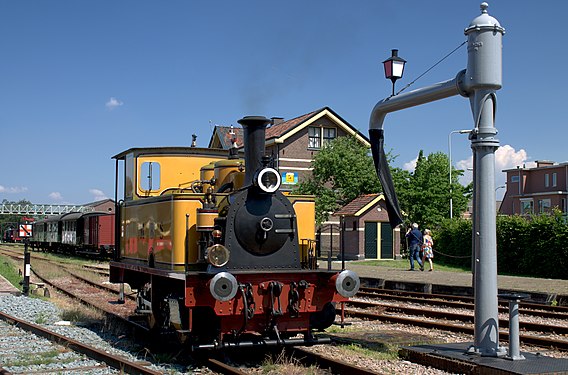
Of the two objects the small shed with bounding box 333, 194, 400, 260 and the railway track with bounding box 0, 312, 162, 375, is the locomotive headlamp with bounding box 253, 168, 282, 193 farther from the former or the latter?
the small shed with bounding box 333, 194, 400, 260

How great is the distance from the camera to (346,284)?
25.9ft

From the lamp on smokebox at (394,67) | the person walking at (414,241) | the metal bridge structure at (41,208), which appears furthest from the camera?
the metal bridge structure at (41,208)

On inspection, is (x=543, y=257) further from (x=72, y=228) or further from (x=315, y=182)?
(x=72, y=228)

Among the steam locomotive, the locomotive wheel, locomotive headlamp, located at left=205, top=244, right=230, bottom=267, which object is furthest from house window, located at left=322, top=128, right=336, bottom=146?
locomotive headlamp, located at left=205, top=244, right=230, bottom=267

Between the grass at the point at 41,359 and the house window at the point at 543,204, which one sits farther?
the house window at the point at 543,204

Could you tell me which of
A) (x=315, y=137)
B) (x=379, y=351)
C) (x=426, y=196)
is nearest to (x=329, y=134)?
(x=315, y=137)

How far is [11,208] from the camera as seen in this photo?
89.8 m

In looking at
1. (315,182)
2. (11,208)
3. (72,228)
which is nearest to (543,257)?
(315,182)

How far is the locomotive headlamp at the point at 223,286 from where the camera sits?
23.3 ft

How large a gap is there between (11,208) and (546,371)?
3637 inches

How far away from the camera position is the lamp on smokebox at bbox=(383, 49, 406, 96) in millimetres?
9078

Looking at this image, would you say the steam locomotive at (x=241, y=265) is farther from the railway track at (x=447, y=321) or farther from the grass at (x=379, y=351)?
the railway track at (x=447, y=321)

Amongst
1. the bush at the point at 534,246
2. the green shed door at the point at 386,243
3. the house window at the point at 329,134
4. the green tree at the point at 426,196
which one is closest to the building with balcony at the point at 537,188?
the green tree at the point at 426,196

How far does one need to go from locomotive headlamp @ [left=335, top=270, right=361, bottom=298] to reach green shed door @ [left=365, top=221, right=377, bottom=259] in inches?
949
